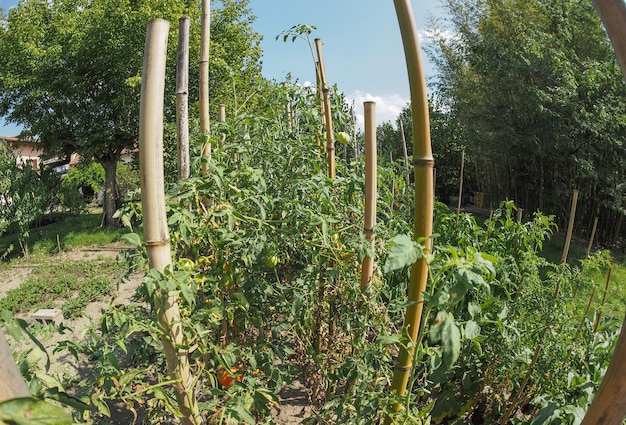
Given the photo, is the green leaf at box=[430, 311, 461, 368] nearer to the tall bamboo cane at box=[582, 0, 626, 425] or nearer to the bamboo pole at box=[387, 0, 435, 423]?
the bamboo pole at box=[387, 0, 435, 423]

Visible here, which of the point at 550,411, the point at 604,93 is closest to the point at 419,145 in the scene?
the point at 550,411

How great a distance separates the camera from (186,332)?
1021mm

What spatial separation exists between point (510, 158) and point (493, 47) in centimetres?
179

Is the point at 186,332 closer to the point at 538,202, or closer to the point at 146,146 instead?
the point at 146,146

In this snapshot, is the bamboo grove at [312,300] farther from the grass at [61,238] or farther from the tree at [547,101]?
the grass at [61,238]

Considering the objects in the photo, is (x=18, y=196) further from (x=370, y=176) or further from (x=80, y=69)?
(x=370, y=176)

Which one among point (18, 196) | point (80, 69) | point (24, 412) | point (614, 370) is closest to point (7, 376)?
point (24, 412)

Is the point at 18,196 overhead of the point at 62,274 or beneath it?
overhead

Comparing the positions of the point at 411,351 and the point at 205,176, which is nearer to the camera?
the point at 411,351

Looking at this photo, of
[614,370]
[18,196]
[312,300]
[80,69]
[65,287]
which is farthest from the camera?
[80,69]

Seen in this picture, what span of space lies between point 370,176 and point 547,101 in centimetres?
625

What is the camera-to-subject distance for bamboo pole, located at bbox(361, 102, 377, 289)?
124 cm

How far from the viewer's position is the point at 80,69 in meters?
9.46

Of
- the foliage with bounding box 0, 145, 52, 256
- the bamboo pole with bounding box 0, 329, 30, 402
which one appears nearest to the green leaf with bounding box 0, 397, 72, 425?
the bamboo pole with bounding box 0, 329, 30, 402
